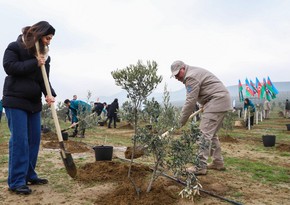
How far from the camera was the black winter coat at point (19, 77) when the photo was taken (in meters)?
3.66

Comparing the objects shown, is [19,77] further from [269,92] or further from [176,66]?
[269,92]

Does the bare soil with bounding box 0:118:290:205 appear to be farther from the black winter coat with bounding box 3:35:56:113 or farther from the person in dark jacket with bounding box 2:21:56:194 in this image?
the black winter coat with bounding box 3:35:56:113

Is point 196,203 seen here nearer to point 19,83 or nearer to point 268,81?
point 19,83

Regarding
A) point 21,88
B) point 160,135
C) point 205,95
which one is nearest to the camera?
point 160,135

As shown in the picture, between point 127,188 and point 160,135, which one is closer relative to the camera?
point 160,135

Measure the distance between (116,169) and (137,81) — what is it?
5.17 ft

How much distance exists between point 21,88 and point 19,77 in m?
0.14

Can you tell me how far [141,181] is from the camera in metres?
4.12

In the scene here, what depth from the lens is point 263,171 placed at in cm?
544

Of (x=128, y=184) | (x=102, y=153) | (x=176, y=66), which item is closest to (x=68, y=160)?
(x=128, y=184)

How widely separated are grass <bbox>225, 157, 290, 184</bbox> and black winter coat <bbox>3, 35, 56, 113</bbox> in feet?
11.9

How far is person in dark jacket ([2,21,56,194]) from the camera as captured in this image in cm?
369

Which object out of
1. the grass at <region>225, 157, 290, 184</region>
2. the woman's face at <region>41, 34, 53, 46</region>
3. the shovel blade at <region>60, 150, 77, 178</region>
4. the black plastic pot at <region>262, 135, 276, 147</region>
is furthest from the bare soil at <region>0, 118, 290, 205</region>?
the black plastic pot at <region>262, 135, 276, 147</region>

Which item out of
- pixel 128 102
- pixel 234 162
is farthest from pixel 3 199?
pixel 234 162
